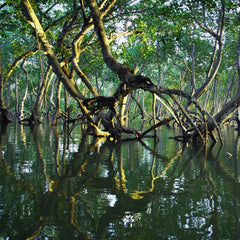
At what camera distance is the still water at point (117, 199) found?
2734mm

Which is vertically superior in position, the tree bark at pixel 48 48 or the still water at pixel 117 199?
the tree bark at pixel 48 48

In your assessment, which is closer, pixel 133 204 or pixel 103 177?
pixel 133 204

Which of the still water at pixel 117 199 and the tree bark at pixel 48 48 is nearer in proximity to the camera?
the still water at pixel 117 199

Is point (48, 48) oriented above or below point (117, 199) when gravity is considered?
above

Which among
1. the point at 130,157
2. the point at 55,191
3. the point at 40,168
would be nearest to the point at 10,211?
the point at 55,191

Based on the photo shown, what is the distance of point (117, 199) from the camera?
3.62m

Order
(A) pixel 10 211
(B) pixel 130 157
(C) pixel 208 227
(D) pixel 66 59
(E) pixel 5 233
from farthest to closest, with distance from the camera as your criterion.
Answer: (D) pixel 66 59, (B) pixel 130 157, (A) pixel 10 211, (C) pixel 208 227, (E) pixel 5 233

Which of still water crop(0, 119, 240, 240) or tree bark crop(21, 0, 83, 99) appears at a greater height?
tree bark crop(21, 0, 83, 99)

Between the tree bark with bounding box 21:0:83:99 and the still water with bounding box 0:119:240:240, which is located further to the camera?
the tree bark with bounding box 21:0:83:99

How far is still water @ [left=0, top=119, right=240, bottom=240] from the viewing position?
2734 mm

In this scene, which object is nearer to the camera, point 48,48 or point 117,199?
point 117,199

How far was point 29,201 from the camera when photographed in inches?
136

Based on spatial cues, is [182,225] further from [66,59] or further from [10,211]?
[66,59]

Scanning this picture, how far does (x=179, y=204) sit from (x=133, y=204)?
1.71ft
